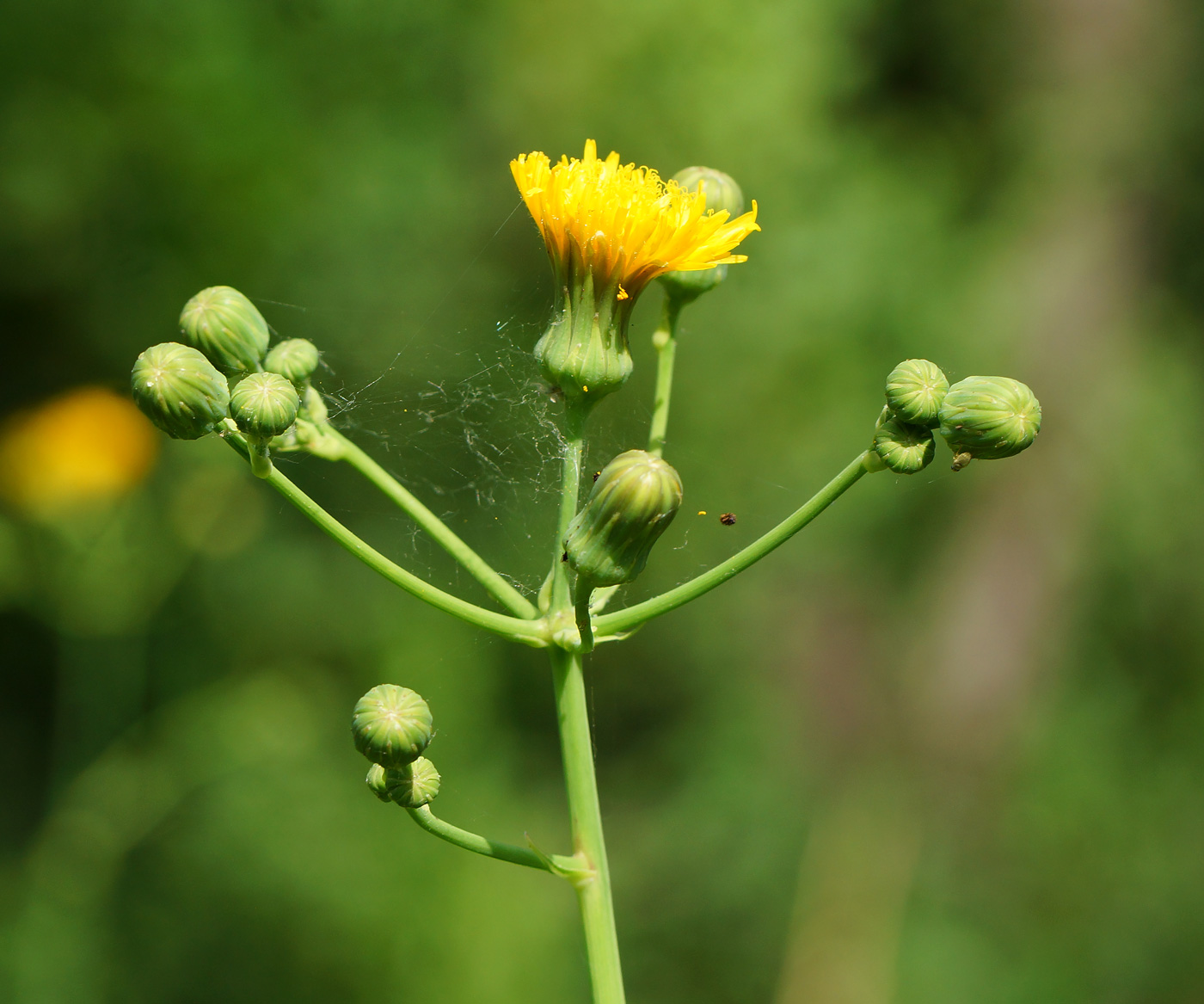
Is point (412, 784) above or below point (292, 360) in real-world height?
below

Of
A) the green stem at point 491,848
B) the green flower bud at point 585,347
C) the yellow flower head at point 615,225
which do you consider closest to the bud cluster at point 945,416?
the yellow flower head at point 615,225

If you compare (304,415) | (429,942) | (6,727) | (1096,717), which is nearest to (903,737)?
(1096,717)

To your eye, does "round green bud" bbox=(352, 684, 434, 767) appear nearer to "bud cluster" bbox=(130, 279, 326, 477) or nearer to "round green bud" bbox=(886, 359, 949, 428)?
"bud cluster" bbox=(130, 279, 326, 477)

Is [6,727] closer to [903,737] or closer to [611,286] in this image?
[611,286]

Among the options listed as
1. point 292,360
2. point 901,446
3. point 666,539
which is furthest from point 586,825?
point 666,539

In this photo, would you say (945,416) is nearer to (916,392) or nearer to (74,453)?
(916,392)

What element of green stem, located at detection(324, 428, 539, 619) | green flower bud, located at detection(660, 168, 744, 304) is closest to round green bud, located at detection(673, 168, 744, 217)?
green flower bud, located at detection(660, 168, 744, 304)
